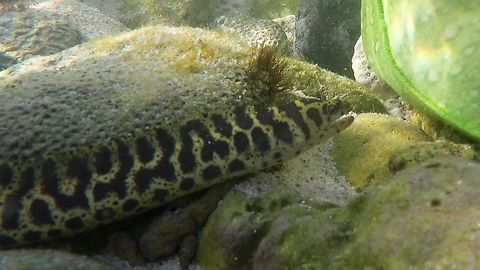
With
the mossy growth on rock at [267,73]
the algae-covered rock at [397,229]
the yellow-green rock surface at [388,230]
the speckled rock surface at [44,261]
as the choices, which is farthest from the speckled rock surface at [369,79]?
the speckled rock surface at [44,261]

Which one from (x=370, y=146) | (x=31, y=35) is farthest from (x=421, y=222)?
(x=31, y=35)

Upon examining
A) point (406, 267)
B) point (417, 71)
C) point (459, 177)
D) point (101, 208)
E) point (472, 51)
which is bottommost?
point (101, 208)

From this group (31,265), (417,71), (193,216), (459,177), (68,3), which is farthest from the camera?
(68,3)

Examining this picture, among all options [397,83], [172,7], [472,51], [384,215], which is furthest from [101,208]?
[172,7]

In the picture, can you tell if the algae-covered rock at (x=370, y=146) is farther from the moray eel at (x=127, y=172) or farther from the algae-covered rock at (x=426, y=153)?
the moray eel at (x=127, y=172)

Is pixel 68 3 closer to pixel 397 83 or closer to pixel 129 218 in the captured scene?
pixel 129 218

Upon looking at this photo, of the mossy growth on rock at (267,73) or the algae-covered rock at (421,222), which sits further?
the mossy growth on rock at (267,73)
